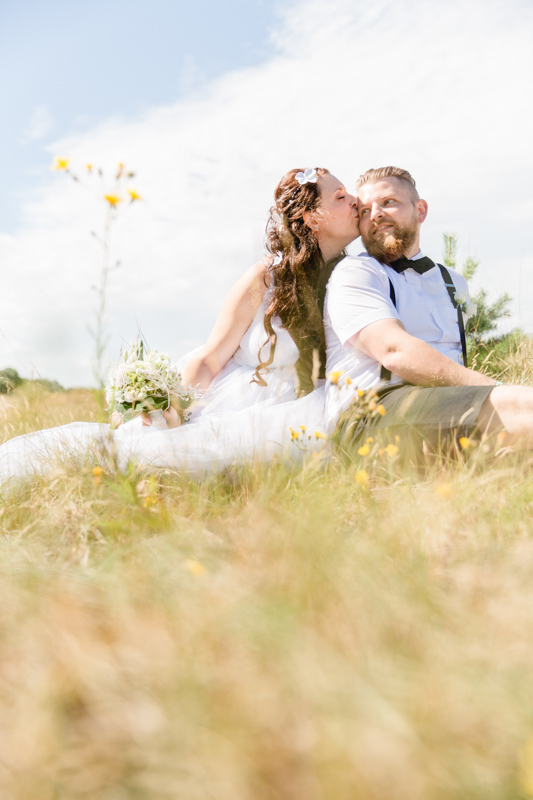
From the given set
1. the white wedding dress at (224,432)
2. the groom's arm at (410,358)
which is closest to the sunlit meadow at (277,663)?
the white wedding dress at (224,432)

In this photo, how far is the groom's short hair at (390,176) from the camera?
403 cm

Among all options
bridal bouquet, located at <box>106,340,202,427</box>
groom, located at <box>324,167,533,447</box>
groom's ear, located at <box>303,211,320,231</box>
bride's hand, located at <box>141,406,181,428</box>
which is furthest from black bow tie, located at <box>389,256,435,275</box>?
bride's hand, located at <box>141,406,181,428</box>

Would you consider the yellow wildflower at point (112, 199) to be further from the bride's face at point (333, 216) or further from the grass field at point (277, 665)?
the bride's face at point (333, 216)

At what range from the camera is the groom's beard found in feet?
12.2

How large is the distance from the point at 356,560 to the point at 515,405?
60.8 inches

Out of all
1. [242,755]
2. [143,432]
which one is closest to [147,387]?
[143,432]

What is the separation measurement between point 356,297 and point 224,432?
1027 millimetres

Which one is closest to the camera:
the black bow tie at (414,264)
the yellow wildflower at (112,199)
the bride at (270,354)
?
the yellow wildflower at (112,199)

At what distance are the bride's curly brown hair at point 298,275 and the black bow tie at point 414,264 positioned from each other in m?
0.38

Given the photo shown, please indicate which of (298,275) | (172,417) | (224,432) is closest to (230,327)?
(298,275)

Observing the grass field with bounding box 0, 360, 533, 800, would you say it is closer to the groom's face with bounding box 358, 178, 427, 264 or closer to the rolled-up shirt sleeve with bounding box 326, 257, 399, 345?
the rolled-up shirt sleeve with bounding box 326, 257, 399, 345

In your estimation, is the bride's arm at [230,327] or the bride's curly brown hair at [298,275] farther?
the bride's arm at [230,327]

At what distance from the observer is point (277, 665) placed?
1.11 meters

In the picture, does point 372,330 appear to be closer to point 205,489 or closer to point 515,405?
point 515,405
